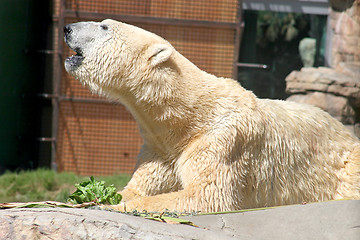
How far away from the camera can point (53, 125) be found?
7039 millimetres

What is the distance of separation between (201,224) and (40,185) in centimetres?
394

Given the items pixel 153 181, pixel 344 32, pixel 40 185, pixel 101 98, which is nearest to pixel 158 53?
pixel 153 181

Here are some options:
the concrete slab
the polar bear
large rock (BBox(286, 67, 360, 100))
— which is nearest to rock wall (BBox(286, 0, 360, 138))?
large rock (BBox(286, 67, 360, 100))

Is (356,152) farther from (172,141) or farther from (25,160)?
(25,160)

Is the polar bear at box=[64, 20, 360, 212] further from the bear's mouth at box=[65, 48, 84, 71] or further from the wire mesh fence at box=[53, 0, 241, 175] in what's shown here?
the wire mesh fence at box=[53, 0, 241, 175]

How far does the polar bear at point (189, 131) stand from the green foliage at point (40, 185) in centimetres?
264

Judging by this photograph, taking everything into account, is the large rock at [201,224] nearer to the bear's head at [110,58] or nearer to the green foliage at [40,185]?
the bear's head at [110,58]

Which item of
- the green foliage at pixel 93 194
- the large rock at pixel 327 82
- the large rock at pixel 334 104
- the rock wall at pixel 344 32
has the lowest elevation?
the green foliage at pixel 93 194

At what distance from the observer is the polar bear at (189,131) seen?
9.31 ft

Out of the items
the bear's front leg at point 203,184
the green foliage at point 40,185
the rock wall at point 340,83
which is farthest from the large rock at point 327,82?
the bear's front leg at point 203,184

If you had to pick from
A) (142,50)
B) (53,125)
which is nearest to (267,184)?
(142,50)

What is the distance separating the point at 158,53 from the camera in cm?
291

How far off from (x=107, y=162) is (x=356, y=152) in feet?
13.6

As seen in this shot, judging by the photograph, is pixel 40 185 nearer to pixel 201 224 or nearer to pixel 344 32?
pixel 201 224
